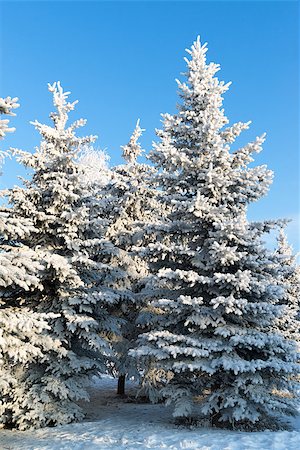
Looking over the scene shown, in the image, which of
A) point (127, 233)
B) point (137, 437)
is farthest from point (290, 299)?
point (137, 437)

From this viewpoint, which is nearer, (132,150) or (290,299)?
(132,150)

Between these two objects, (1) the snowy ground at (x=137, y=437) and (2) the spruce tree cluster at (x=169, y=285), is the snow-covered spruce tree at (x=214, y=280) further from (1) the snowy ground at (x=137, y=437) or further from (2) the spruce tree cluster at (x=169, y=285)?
(1) the snowy ground at (x=137, y=437)

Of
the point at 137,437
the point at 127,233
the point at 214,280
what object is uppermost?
the point at 127,233

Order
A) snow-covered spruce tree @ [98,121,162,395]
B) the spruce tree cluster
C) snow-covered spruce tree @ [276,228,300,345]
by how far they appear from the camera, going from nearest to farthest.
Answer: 1. the spruce tree cluster
2. snow-covered spruce tree @ [98,121,162,395]
3. snow-covered spruce tree @ [276,228,300,345]

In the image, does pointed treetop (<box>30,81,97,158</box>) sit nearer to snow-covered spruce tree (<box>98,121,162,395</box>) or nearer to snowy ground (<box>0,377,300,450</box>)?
snow-covered spruce tree (<box>98,121,162,395</box>)

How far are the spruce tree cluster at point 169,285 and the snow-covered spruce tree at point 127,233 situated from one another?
0.13 meters

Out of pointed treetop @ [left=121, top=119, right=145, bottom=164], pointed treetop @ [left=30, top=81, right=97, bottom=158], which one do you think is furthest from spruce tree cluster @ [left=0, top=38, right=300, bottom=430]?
pointed treetop @ [left=121, top=119, right=145, bottom=164]

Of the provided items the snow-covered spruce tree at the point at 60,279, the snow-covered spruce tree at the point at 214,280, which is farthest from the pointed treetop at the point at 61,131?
the snow-covered spruce tree at the point at 214,280

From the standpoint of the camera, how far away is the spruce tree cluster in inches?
366

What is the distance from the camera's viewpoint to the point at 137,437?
30.3ft

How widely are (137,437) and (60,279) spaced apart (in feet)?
15.8

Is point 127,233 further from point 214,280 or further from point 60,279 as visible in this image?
point 214,280

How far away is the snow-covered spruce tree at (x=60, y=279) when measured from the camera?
10922mm

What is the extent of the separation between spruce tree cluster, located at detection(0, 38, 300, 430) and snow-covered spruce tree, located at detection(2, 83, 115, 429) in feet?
0.14
